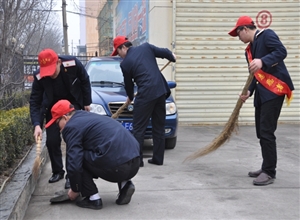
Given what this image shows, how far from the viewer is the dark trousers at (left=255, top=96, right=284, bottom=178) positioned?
16.1 ft

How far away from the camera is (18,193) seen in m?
3.98

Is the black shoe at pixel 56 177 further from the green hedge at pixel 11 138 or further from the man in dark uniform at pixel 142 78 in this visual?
the man in dark uniform at pixel 142 78

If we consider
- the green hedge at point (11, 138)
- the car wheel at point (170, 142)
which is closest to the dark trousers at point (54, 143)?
the green hedge at point (11, 138)

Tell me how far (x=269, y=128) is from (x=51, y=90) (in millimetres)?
2547

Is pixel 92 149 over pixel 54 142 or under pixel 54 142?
over

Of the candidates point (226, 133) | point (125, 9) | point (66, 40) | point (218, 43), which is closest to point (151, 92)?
point (226, 133)

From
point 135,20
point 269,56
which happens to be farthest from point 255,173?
point 135,20

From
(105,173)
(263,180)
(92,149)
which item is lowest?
(263,180)

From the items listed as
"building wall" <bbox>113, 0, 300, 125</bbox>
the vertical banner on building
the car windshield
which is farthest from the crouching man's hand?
the vertical banner on building

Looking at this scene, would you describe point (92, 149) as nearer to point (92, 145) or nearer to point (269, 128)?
point (92, 145)

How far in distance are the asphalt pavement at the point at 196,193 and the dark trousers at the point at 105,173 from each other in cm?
25

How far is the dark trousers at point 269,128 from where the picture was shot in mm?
4922

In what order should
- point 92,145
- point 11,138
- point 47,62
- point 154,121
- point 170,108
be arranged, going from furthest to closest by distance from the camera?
1. point 170,108
2. point 154,121
3. point 11,138
4. point 47,62
5. point 92,145

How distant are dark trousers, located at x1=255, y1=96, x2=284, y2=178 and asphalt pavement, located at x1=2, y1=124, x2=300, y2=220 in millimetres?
244
